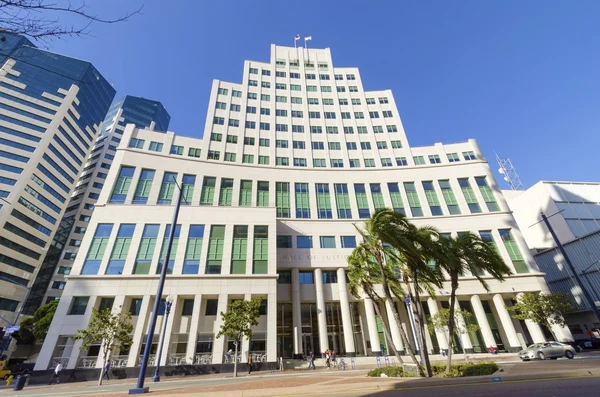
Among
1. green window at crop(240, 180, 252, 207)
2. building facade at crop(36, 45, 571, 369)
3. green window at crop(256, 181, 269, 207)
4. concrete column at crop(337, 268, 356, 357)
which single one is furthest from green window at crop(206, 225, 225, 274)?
concrete column at crop(337, 268, 356, 357)

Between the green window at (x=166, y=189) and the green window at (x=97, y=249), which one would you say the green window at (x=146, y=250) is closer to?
the green window at (x=97, y=249)

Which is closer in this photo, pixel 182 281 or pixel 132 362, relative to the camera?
pixel 132 362

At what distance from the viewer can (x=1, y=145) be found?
55.9 m

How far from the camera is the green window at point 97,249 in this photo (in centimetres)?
2772

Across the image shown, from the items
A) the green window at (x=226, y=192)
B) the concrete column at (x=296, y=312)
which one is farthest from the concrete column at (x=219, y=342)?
the green window at (x=226, y=192)

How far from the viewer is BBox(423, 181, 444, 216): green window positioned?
3809cm

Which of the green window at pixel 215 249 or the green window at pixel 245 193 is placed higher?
the green window at pixel 245 193

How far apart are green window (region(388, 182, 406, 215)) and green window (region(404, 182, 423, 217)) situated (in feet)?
3.83

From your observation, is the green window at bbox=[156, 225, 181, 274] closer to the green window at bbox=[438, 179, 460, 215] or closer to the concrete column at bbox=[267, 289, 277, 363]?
the concrete column at bbox=[267, 289, 277, 363]

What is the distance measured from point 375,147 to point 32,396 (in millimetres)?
45347

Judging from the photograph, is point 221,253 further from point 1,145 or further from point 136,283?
point 1,145

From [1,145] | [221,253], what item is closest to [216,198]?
[221,253]

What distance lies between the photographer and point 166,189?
34.9 meters

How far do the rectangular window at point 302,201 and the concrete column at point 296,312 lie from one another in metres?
7.89
